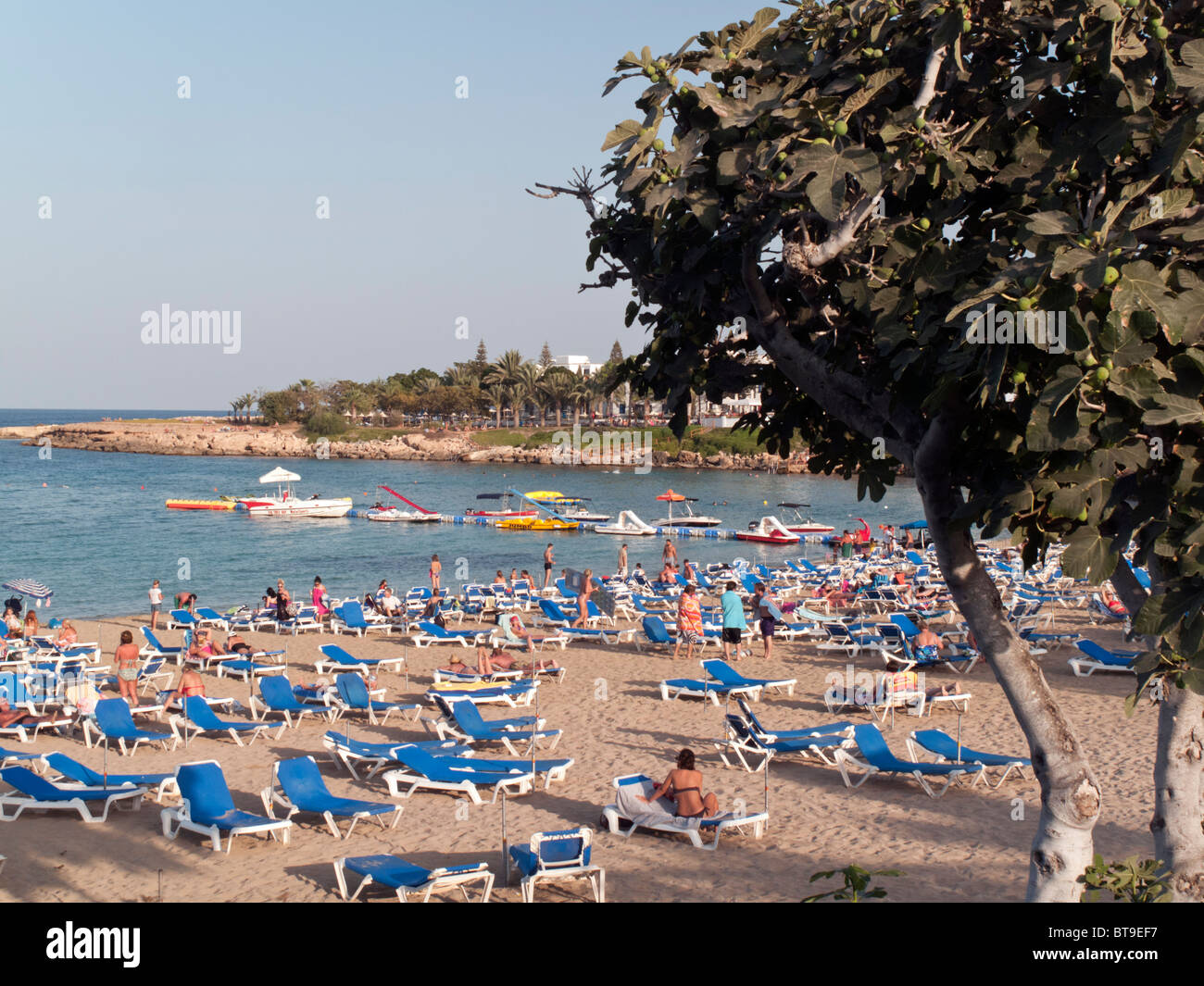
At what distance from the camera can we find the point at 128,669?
1280 cm

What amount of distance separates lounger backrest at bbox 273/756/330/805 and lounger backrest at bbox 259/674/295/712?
3.53 meters

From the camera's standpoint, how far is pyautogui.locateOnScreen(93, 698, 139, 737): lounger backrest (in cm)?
1058

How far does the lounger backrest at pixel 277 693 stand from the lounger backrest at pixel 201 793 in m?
3.79

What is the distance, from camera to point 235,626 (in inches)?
790

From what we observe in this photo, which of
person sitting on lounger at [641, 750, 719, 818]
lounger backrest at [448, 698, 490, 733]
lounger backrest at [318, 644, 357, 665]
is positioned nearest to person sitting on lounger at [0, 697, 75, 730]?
lounger backrest at [318, 644, 357, 665]

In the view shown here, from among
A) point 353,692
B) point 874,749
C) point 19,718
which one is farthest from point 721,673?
point 19,718

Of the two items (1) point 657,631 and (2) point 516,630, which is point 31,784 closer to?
(2) point 516,630

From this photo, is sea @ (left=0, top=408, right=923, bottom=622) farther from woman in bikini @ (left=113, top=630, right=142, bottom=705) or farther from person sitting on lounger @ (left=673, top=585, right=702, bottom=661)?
woman in bikini @ (left=113, top=630, right=142, bottom=705)

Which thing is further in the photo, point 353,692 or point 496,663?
point 496,663

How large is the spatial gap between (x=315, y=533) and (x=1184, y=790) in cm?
4574

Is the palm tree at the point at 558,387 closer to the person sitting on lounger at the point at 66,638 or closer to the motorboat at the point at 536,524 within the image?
the motorboat at the point at 536,524
